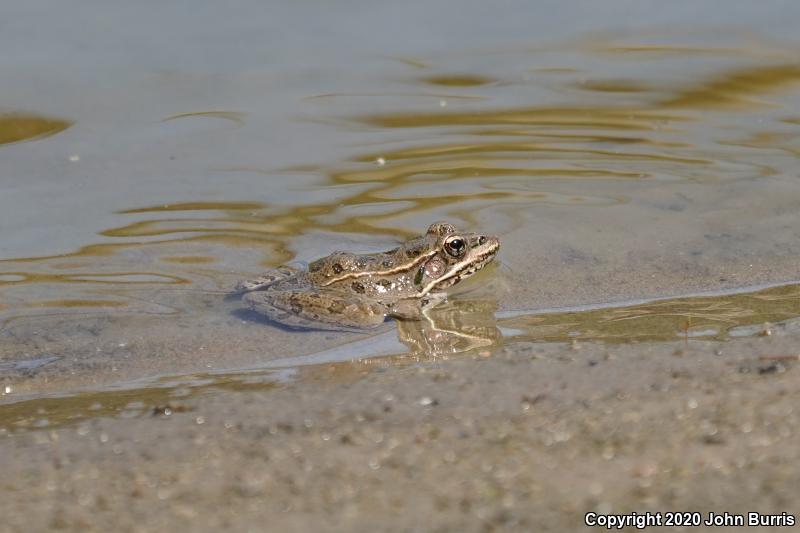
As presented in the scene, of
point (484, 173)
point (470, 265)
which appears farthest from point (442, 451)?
point (484, 173)

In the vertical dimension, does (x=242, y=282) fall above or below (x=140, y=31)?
below

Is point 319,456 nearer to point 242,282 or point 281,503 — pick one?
point 281,503

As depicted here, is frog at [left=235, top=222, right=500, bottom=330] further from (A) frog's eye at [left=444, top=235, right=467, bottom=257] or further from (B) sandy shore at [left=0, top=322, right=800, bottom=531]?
(B) sandy shore at [left=0, top=322, right=800, bottom=531]

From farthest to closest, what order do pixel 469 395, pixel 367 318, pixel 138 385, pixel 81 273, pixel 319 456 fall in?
pixel 81 273 < pixel 367 318 < pixel 138 385 < pixel 469 395 < pixel 319 456

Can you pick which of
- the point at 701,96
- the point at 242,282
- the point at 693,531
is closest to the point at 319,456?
the point at 693,531

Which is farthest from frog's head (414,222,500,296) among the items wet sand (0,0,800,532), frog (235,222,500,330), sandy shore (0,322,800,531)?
sandy shore (0,322,800,531)

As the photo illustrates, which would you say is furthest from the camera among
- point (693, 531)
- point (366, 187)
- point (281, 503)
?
point (366, 187)

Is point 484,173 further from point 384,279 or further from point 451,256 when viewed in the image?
point 384,279
